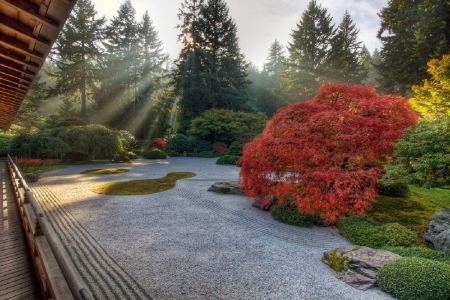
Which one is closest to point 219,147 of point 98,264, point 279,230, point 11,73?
point 279,230

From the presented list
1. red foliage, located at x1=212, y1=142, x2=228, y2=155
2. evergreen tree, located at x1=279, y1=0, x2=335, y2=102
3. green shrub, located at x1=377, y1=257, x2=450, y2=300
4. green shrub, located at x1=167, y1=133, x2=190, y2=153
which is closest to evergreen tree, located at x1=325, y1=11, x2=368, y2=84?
evergreen tree, located at x1=279, y1=0, x2=335, y2=102

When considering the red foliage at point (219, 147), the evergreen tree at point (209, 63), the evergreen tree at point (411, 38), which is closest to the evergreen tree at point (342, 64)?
the evergreen tree at point (411, 38)

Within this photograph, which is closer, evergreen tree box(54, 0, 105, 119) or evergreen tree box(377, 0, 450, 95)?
evergreen tree box(377, 0, 450, 95)

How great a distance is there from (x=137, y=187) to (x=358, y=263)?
8.38 meters

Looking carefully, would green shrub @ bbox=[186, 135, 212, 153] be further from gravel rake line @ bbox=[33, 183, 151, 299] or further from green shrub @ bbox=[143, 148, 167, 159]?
gravel rake line @ bbox=[33, 183, 151, 299]

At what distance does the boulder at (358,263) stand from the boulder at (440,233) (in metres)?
1.20

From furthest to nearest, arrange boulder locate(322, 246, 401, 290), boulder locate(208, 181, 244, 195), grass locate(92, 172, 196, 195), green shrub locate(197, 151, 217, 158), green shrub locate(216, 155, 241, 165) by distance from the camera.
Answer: green shrub locate(197, 151, 217, 158) < green shrub locate(216, 155, 241, 165) < boulder locate(208, 181, 244, 195) < grass locate(92, 172, 196, 195) < boulder locate(322, 246, 401, 290)

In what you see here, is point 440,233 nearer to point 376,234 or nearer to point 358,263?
point 376,234

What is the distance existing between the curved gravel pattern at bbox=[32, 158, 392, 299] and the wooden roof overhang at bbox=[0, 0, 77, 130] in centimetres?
335

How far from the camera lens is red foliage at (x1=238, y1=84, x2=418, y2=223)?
512 centimetres

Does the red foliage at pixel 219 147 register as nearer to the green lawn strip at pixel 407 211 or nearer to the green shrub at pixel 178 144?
the green shrub at pixel 178 144

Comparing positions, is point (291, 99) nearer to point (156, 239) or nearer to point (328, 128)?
point (328, 128)

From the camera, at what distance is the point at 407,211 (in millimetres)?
6684

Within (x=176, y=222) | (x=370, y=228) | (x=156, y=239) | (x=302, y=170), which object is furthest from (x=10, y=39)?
(x=370, y=228)
